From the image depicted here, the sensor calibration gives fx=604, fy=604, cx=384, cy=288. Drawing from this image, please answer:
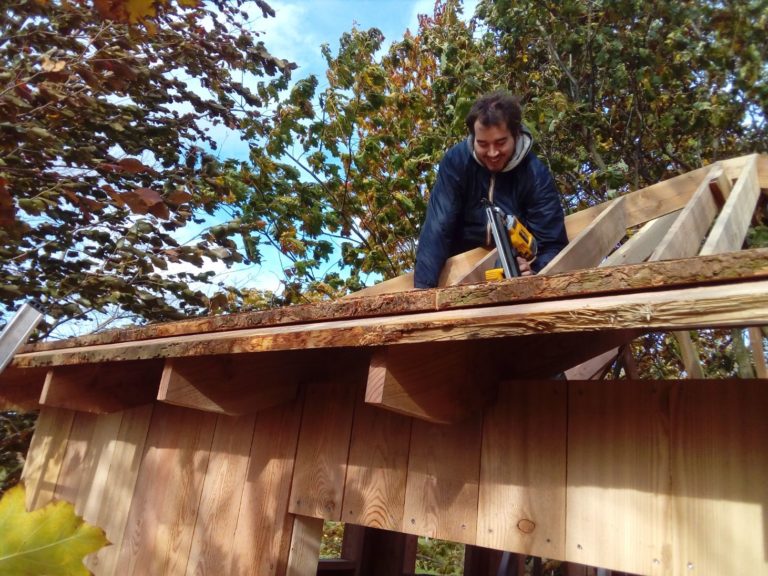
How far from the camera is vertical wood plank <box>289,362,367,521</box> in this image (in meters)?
1.75

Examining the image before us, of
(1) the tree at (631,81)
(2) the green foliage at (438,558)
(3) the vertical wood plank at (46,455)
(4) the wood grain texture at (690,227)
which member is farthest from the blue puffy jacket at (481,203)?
(2) the green foliage at (438,558)

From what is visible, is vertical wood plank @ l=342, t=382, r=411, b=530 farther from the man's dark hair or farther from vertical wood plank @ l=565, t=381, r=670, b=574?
the man's dark hair

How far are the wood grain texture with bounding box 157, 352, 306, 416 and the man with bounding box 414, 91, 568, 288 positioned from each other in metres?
0.96

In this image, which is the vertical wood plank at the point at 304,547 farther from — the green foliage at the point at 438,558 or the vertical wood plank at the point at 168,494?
the green foliage at the point at 438,558

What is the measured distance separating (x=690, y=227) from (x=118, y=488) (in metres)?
2.42

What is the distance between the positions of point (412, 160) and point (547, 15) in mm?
2021

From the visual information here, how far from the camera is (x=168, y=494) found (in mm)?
2250

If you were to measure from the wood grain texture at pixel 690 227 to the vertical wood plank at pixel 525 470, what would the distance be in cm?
50

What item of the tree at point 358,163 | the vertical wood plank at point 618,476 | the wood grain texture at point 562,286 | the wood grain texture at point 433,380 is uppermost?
the tree at point 358,163

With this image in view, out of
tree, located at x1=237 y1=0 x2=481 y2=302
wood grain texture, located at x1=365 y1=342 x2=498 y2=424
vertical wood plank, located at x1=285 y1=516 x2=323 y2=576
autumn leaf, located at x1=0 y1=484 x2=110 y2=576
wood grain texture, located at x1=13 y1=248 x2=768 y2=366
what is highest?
tree, located at x1=237 y1=0 x2=481 y2=302

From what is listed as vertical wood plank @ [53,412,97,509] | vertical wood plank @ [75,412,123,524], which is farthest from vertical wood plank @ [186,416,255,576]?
vertical wood plank @ [53,412,97,509]

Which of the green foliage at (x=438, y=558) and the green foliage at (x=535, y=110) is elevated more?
the green foliage at (x=535, y=110)

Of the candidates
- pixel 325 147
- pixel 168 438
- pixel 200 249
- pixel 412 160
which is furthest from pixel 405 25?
pixel 168 438

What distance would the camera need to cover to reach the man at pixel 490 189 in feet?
8.33
